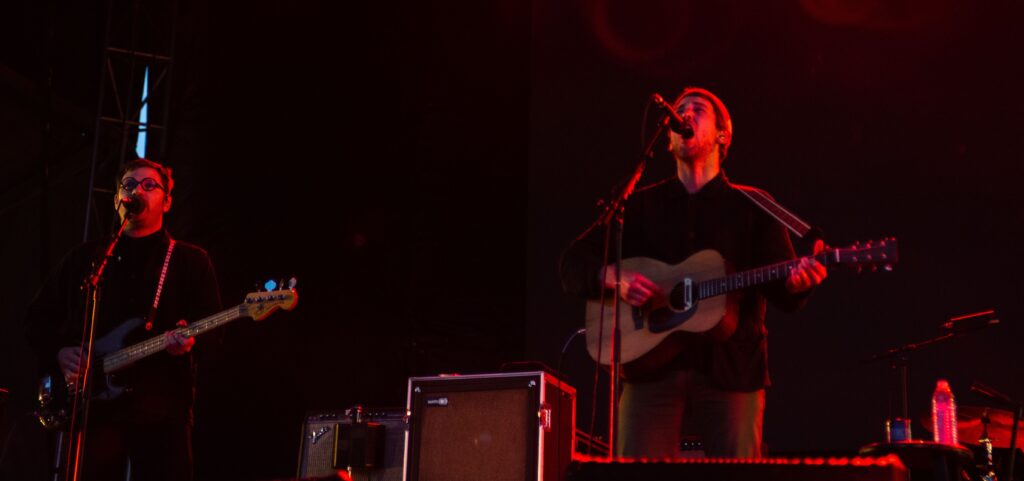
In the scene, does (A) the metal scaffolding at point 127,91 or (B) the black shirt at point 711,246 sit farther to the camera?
(A) the metal scaffolding at point 127,91

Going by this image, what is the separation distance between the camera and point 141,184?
16.3 feet

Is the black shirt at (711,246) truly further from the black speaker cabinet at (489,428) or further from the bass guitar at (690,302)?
the black speaker cabinet at (489,428)

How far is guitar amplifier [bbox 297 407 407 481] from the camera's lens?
5.19 m

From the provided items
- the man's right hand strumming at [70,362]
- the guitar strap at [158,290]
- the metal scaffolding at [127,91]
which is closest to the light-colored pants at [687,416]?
the guitar strap at [158,290]

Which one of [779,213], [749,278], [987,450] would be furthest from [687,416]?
[987,450]

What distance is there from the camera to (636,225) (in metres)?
3.70

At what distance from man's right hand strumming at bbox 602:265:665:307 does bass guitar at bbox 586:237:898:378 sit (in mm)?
39

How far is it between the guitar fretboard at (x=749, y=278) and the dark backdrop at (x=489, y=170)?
9.13 ft

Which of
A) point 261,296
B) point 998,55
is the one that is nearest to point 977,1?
point 998,55

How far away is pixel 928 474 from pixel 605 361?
3.11 metres

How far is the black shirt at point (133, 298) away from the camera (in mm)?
4777

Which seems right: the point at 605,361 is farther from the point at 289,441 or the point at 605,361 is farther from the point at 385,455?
the point at 289,441

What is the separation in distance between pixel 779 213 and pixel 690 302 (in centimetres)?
41

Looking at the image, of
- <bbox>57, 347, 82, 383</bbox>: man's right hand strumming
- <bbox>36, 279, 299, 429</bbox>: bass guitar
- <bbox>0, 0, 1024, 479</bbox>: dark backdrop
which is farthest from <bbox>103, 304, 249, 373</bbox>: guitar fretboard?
<bbox>0, 0, 1024, 479</bbox>: dark backdrop
